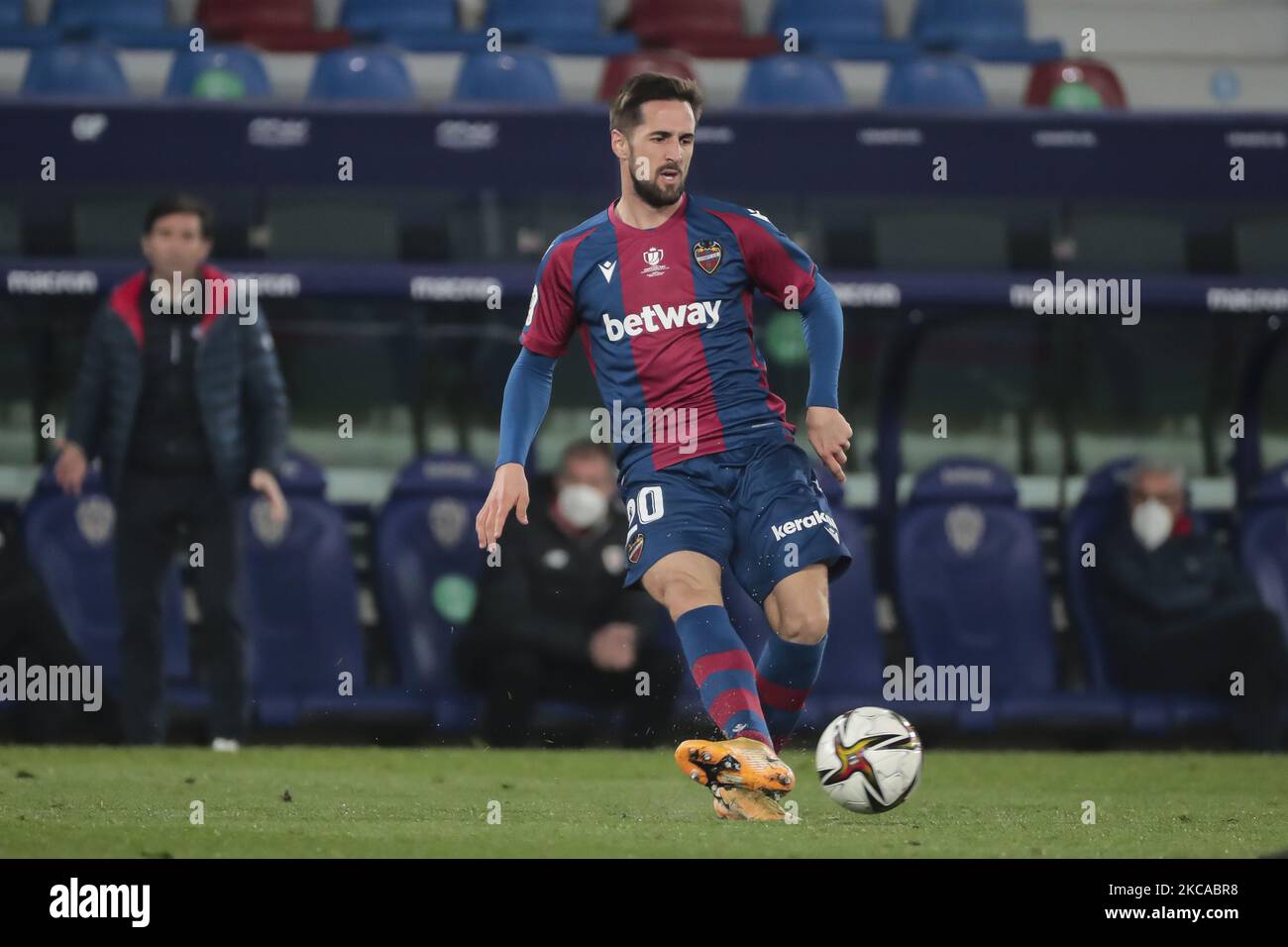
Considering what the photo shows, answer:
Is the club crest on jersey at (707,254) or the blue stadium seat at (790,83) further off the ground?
the blue stadium seat at (790,83)

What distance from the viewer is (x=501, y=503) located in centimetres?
541

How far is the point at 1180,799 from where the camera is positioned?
20.9 ft

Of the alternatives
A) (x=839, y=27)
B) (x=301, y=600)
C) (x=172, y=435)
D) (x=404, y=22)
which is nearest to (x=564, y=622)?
(x=301, y=600)

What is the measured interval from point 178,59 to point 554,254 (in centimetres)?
477

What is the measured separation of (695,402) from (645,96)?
2.49 feet

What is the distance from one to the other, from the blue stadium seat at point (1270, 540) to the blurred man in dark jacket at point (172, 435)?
160 inches

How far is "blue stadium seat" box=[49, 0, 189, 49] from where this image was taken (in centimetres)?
1048

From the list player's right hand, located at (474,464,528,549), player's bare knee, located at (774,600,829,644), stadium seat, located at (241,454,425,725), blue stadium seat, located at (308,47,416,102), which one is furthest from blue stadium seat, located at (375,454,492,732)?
player's bare knee, located at (774,600,829,644)

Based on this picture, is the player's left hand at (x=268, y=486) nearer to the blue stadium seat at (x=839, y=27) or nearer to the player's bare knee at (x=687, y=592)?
the player's bare knee at (x=687, y=592)

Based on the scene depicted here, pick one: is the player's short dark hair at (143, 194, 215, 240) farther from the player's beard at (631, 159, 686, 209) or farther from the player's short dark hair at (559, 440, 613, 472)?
the player's beard at (631, 159, 686, 209)

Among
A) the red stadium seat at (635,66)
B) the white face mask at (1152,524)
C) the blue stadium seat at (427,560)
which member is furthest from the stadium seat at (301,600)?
the white face mask at (1152,524)

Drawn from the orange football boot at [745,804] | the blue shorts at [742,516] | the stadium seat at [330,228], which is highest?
the stadium seat at [330,228]

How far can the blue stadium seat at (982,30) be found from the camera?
10977 mm

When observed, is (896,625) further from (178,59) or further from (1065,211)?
(178,59)
